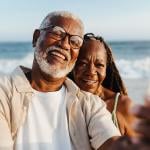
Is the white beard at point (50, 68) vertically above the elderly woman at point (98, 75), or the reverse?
the white beard at point (50, 68)

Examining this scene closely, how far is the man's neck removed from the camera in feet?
8.94

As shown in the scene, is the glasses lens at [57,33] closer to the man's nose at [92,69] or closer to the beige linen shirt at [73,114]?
the beige linen shirt at [73,114]

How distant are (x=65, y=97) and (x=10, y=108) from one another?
387mm

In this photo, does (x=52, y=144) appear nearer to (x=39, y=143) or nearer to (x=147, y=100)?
(x=39, y=143)

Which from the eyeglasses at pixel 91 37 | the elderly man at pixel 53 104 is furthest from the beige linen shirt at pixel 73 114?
the eyeglasses at pixel 91 37

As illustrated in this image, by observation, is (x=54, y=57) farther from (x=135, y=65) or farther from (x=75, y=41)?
(x=135, y=65)

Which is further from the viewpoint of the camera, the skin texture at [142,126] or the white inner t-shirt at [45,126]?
the white inner t-shirt at [45,126]

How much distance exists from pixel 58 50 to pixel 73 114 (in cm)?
38

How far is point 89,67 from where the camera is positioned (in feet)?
10.7

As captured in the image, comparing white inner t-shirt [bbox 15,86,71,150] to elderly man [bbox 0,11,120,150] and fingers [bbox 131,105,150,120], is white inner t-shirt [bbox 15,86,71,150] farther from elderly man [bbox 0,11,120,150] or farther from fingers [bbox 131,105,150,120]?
fingers [bbox 131,105,150,120]

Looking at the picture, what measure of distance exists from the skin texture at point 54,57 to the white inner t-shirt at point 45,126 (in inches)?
2.5

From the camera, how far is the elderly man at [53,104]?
246cm

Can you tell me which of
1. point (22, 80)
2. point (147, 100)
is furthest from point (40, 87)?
point (147, 100)

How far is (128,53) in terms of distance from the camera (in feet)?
61.5
